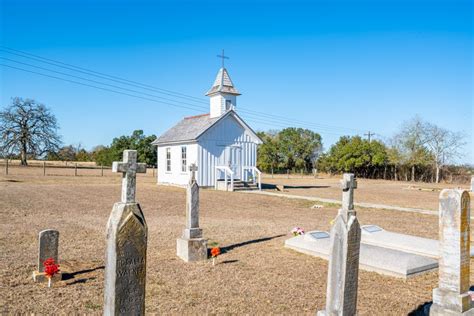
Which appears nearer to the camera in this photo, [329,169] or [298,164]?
[329,169]

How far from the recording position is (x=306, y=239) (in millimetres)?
9109

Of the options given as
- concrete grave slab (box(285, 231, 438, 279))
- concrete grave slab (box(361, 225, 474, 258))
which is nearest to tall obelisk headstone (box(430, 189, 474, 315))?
concrete grave slab (box(285, 231, 438, 279))

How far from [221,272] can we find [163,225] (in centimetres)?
535

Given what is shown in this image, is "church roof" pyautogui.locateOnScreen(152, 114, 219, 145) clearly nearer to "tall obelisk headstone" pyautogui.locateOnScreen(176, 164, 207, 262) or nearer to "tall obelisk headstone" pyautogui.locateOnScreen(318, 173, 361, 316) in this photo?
"tall obelisk headstone" pyautogui.locateOnScreen(176, 164, 207, 262)

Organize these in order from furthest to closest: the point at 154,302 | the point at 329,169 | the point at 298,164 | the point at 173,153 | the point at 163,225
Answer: the point at 298,164 < the point at 329,169 < the point at 173,153 < the point at 163,225 < the point at 154,302

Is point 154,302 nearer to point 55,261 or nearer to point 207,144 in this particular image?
point 55,261

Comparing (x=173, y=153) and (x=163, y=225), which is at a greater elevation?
(x=173, y=153)

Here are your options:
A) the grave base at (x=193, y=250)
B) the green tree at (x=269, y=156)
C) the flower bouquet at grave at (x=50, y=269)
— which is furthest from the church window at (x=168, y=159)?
the green tree at (x=269, y=156)

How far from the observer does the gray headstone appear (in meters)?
6.72

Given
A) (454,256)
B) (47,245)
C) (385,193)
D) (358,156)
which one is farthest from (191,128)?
(358,156)

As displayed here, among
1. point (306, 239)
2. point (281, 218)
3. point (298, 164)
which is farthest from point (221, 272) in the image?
point (298, 164)

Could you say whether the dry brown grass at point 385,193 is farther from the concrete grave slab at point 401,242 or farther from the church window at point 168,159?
the concrete grave slab at point 401,242

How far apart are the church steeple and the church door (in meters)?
2.81

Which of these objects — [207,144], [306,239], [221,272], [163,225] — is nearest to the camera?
[221,272]
